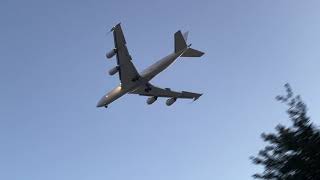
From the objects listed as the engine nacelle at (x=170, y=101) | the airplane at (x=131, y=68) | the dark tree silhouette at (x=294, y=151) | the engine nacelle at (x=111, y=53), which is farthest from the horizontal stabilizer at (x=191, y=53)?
the dark tree silhouette at (x=294, y=151)

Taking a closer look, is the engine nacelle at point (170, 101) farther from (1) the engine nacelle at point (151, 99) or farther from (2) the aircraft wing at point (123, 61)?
(2) the aircraft wing at point (123, 61)

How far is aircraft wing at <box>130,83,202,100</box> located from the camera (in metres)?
70.2

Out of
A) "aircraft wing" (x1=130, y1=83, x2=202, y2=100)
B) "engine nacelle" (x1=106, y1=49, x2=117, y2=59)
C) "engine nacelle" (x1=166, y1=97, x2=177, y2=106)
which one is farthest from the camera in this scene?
"engine nacelle" (x1=166, y1=97, x2=177, y2=106)

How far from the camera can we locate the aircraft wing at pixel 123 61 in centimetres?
6109

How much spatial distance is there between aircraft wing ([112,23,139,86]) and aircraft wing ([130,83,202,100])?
448cm

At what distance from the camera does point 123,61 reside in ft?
210

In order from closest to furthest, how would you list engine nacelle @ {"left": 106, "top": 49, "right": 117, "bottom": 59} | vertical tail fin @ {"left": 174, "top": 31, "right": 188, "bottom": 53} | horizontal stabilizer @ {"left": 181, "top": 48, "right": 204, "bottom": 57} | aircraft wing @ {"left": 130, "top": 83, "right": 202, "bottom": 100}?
1. engine nacelle @ {"left": 106, "top": 49, "right": 117, "bottom": 59}
2. vertical tail fin @ {"left": 174, "top": 31, "right": 188, "bottom": 53}
3. horizontal stabilizer @ {"left": 181, "top": 48, "right": 204, "bottom": 57}
4. aircraft wing @ {"left": 130, "top": 83, "right": 202, "bottom": 100}

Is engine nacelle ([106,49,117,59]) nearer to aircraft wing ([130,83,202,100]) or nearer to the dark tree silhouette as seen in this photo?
aircraft wing ([130,83,202,100])

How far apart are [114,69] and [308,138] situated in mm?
32358

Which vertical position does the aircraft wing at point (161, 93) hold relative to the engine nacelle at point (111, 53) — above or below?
below

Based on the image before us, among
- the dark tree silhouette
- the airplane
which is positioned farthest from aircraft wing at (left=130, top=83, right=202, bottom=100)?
the dark tree silhouette

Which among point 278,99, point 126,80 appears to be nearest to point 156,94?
point 126,80

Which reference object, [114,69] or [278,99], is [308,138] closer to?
[278,99]

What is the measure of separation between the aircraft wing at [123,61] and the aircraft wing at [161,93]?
448 centimetres
